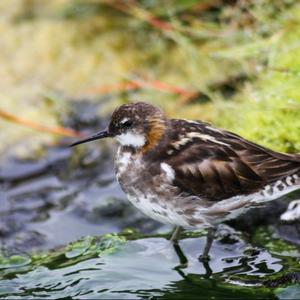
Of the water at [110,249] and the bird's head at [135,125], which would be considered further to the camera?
the bird's head at [135,125]

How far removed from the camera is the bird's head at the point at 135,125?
21.8ft

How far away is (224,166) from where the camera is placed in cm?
630

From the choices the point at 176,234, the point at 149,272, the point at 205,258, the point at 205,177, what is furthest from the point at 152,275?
the point at 205,177

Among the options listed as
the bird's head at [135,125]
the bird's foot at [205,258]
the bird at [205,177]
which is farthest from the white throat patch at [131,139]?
the bird's foot at [205,258]

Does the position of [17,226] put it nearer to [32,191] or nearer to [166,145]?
[32,191]

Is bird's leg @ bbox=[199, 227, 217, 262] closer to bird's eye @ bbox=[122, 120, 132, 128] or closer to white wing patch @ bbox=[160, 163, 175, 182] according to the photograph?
white wing patch @ bbox=[160, 163, 175, 182]

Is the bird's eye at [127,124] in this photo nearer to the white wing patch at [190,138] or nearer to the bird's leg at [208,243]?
the white wing patch at [190,138]

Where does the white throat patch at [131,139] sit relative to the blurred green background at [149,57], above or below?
below

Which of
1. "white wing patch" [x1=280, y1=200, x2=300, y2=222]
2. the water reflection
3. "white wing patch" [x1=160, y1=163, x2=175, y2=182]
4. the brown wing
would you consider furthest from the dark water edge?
"white wing patch" [x1=160, y1=163, x2=175, y2=182]

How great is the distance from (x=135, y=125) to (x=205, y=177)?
83cm

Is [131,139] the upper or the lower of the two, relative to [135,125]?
lower

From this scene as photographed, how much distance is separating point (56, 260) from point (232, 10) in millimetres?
4081

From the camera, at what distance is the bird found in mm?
6285

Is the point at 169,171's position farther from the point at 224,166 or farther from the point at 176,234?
the point at 176,234
